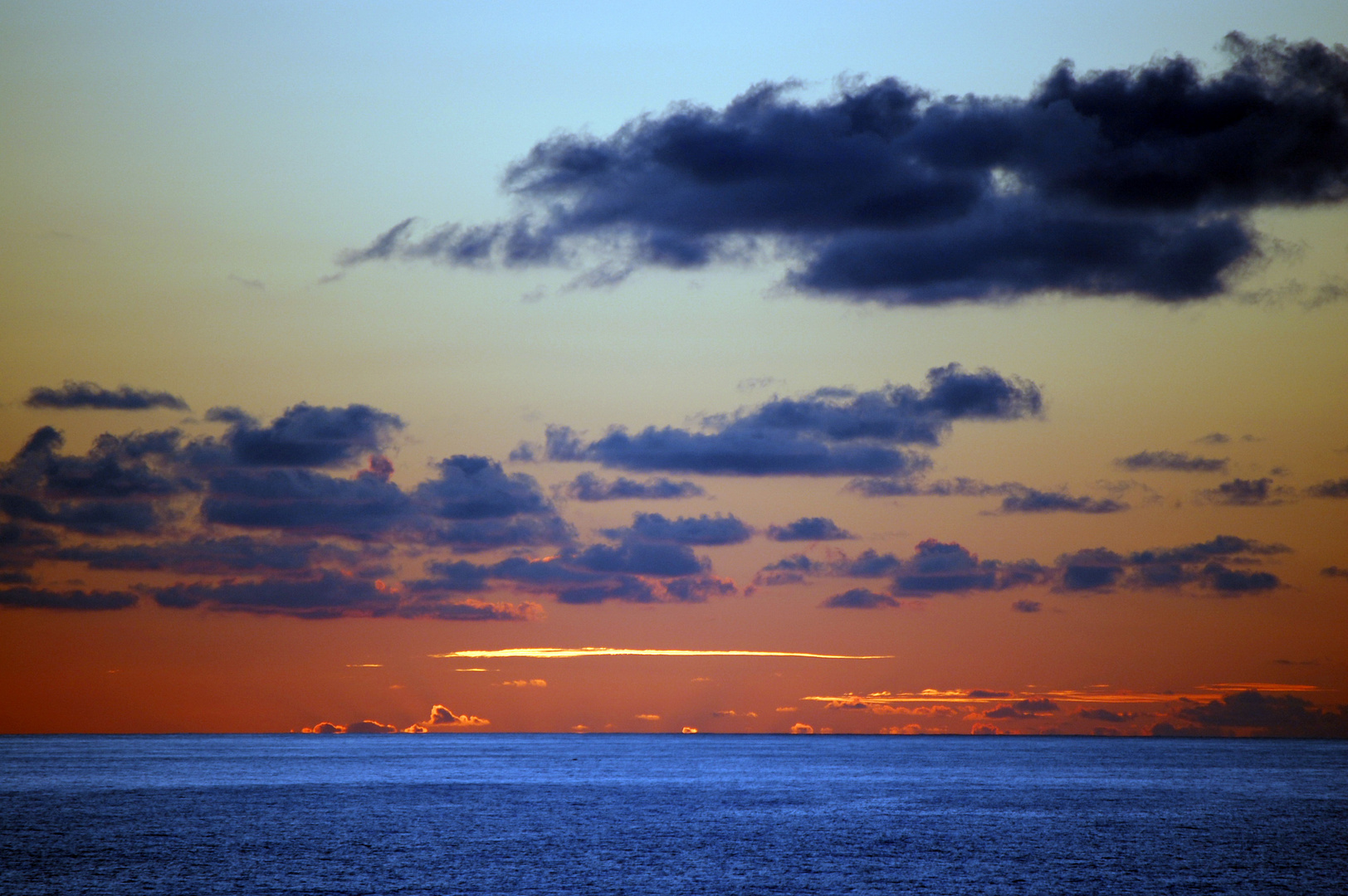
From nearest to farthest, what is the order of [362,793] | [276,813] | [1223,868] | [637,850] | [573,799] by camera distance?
[1223,868] → [637,850] → [276,813] → [573,799] → [362,793]

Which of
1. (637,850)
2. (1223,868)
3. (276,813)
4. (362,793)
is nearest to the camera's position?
(1223,868)

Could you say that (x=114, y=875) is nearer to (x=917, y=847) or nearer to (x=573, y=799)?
(x=917, y=847)

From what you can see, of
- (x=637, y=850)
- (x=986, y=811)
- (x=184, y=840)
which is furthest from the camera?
(x=986, y=811)

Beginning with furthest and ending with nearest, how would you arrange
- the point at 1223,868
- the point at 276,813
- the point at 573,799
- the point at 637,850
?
1. the point at 573,799
2. the point at 276,813
3. the point at 637,850
4. the point at 1223,868

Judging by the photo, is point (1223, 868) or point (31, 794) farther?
point (31, 794)

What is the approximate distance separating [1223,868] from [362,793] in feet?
420

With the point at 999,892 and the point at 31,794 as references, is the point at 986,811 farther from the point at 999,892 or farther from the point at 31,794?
the point at 31,794

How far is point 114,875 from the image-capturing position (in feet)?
296

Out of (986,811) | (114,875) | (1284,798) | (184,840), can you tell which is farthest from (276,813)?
(1284,798)

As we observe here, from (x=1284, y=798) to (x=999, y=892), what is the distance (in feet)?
437

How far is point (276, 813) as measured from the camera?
14750 centimetres

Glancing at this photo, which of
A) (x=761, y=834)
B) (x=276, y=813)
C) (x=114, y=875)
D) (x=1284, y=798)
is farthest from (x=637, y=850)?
(x=1284, y=798)

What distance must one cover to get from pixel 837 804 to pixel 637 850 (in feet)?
210

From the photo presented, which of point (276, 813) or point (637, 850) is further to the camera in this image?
point (276, 813)
